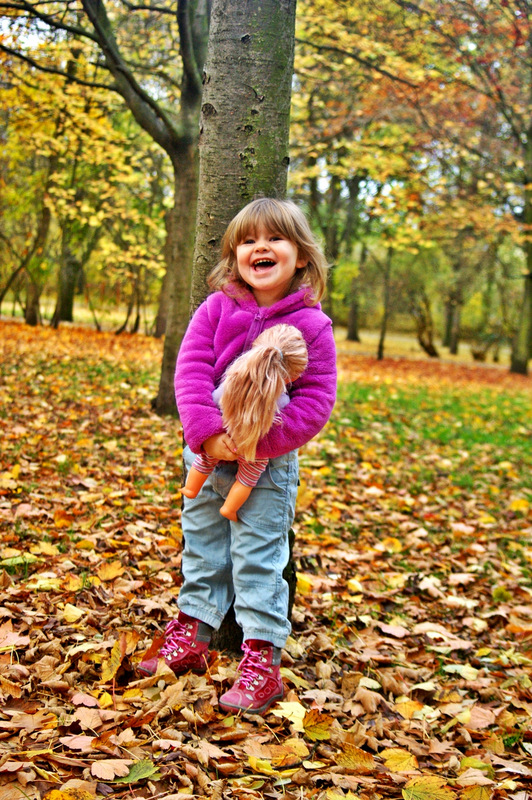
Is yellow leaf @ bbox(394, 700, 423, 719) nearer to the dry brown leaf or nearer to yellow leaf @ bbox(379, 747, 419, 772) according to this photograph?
yellow leaf @ bbox(379, 747, 419, 772)

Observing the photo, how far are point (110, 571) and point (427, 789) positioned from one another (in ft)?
5.29

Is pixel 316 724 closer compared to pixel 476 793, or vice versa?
pixel 476 793

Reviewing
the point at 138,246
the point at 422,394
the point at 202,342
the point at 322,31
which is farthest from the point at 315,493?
the point at 138,246

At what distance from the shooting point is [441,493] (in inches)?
209

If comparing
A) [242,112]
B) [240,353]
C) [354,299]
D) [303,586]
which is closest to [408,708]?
[303,586]

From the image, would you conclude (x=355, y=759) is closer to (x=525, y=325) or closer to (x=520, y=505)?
(x=520, y=505)

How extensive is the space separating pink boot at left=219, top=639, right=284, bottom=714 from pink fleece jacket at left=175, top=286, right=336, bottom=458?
2.24 ft

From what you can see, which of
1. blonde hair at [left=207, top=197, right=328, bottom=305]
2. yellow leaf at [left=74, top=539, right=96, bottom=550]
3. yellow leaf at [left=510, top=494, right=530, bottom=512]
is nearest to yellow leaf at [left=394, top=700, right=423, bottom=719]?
blonde hair at [left=207, top=197, right=328, bottom=305]

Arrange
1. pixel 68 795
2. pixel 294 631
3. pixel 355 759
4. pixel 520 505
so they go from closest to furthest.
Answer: pixel 68 795
pixel 355 759
pixel 294 631
pixel 520 505

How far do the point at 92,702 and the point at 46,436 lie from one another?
11.1 ft

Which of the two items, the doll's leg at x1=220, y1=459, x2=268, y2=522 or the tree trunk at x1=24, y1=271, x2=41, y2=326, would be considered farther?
the tree trunk at x1=24, y1=271, x2=41, y2=326

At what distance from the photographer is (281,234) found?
221cm

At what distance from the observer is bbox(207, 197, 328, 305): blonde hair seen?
7.23 ft

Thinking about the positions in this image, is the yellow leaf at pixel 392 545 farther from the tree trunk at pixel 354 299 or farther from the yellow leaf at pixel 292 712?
the tree trunk at pixel 354 299
